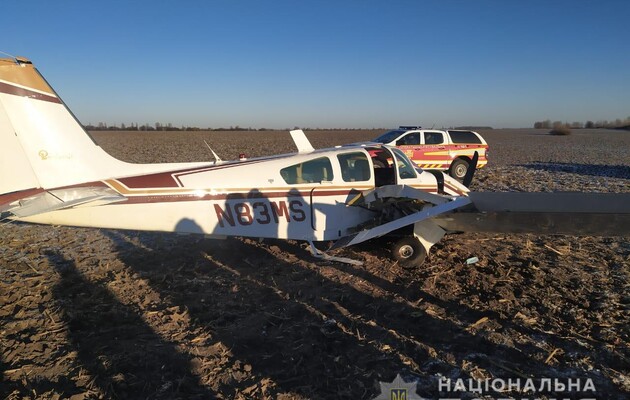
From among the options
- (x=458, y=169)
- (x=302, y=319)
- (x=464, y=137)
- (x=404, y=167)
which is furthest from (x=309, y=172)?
(x=464, y=137)

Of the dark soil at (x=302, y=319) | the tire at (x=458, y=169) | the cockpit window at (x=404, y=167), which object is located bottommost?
the dark soil at (x=302, y=319)

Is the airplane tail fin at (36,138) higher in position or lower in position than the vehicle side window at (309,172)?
higher

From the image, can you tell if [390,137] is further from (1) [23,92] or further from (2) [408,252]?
(1) [23,92]

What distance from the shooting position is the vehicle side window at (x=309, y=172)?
19.9 ft

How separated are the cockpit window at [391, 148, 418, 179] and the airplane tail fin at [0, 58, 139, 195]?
4.81 meters

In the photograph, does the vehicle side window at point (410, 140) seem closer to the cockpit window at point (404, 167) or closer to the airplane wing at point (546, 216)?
the airplane wing at point (546, 216)

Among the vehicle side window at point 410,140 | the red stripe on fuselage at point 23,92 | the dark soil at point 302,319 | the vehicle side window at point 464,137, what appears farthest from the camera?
the vehicle side window at point 464,137

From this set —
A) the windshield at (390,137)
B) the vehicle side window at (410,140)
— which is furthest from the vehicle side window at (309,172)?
the vehicle side window at (410,140)

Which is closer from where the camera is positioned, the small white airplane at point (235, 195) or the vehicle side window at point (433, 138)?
the small white airplane at point (235, 195)

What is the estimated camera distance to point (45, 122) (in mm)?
5293

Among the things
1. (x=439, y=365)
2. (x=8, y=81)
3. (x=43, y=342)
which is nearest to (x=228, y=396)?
(x=439, y=365)

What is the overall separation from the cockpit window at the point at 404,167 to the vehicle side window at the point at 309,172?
52.8 inches

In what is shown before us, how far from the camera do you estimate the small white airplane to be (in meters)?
5.08

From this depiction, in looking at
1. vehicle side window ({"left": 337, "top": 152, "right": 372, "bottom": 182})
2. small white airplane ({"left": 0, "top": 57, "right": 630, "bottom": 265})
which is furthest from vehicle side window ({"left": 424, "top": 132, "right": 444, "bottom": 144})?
vehicle side window ({"left": 337, "top": 152, "right": 372, "bottom": 182})
